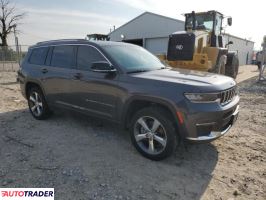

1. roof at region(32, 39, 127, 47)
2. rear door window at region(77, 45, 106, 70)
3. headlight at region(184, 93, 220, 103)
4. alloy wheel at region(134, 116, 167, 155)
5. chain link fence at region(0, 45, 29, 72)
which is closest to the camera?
headlight at region(184, 93, 220, 103)

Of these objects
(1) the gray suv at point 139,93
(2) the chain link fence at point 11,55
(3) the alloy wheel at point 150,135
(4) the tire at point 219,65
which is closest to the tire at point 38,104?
(1) the gray suv at point 139,93

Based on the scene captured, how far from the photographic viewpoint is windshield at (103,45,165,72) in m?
4.50

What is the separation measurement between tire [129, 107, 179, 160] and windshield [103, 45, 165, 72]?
902 mm

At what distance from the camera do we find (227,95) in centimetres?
402

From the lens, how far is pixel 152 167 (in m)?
3.88

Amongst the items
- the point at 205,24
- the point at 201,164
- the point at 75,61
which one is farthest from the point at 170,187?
the point at 205,24

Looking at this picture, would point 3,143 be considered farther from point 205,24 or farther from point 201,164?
point 205,24

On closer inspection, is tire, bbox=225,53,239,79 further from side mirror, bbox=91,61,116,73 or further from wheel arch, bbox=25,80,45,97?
side mirror, bbox=91,61,116,73

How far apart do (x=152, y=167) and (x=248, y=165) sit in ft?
5.08

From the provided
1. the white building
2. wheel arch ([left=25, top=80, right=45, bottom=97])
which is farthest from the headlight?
the white building

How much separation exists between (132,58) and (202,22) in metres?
8.23

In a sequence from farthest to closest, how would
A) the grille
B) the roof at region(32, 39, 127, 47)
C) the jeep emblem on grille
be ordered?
the jeep emblem on grille
the roof at region(32, 39, 127, 47)
the grille

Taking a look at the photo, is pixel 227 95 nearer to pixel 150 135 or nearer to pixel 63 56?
pixel 150 135

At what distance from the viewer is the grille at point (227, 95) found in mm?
3854
